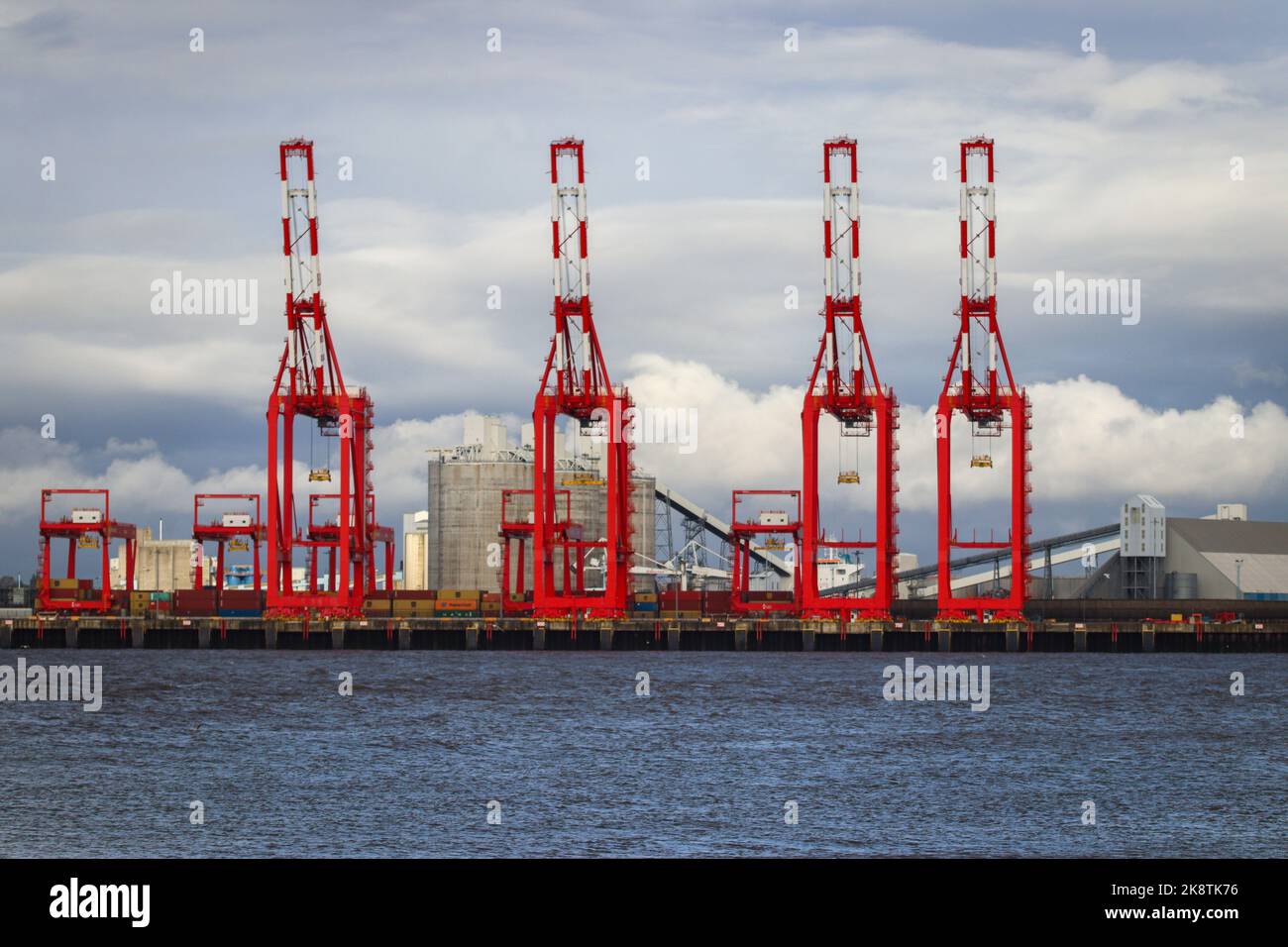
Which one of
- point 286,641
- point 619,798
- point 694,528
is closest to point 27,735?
point 619,798

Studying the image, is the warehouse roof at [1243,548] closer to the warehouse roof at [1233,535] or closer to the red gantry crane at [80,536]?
the warehouse roof at [1233,535]

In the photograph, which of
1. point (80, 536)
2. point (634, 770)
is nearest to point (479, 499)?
point (80, 536)

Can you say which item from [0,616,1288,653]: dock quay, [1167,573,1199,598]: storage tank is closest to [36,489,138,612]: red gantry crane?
[0,616,1288,653]: dock quay

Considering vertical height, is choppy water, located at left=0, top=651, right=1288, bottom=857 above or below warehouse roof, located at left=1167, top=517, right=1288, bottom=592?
below

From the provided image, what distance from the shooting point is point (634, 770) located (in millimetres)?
39375

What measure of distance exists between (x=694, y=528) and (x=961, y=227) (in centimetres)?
6990

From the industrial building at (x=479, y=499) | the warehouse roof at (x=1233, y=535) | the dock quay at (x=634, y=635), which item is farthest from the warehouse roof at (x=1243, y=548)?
the industrial building at (x=479, y=499)

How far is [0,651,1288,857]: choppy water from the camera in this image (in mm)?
29172

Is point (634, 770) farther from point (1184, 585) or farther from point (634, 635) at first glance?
point (1184, 585)

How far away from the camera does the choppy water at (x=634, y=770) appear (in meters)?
29.2

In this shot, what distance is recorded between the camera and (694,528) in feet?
559

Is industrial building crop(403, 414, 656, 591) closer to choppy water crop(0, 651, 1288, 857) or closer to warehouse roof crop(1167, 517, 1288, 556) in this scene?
warehouse roof crop(1167, 517, 1288, 556)
